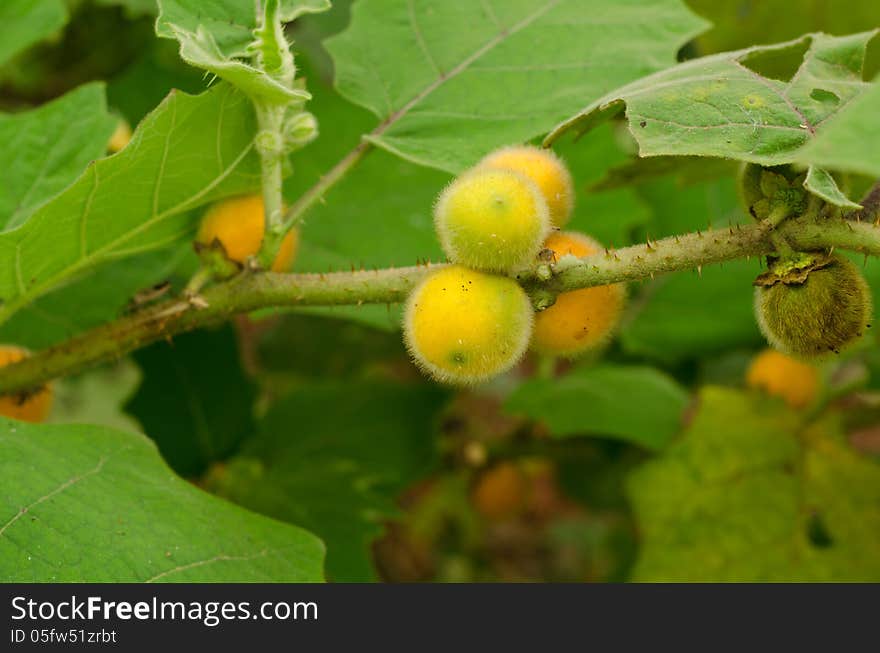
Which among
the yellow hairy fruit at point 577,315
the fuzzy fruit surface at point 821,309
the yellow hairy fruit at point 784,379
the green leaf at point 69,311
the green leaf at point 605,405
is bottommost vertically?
the yellow hairy fruit at point 784,379

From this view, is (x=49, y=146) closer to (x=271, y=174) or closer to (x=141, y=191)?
(x=141, y=191)

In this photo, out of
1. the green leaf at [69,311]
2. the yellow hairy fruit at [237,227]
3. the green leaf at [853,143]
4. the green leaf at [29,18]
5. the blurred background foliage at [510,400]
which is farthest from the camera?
the blurred background foliage at [510,400]

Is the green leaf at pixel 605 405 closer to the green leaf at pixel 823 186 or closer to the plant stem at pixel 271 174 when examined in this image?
the plant stem at pixel 271 174

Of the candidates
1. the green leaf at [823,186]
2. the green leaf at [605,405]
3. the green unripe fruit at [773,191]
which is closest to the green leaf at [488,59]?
the green unripe fruit at [773,191]

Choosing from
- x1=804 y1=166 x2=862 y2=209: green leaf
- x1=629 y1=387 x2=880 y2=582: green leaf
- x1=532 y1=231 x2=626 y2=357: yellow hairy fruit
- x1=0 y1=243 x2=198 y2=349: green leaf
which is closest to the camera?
x1=804 y1=166 x2=862 y2=209: green leaf

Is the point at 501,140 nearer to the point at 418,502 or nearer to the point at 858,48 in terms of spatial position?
the point at 858,48

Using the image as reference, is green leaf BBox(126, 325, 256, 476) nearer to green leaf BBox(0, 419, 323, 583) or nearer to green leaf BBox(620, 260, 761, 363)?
green leaf BBox(0, 419, 323, 583)

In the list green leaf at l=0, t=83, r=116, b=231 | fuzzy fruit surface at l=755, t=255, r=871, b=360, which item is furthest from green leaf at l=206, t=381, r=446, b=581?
fuzzy fruit surface at l=755, t=255, r=871, b=360
